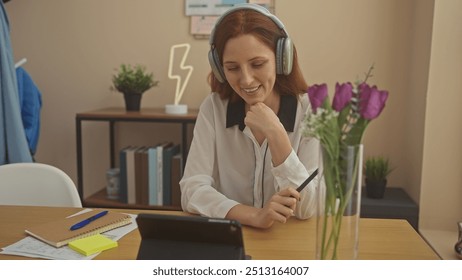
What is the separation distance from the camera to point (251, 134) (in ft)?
3.84

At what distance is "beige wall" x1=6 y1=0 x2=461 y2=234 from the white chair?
119 cm

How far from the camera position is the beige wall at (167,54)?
7.11 feet

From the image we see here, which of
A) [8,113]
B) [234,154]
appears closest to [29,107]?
[8,113]

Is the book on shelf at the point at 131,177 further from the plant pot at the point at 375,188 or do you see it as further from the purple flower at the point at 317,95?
the purple flower at the point at 317,95

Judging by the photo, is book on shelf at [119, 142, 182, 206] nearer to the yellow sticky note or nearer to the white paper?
the white paper

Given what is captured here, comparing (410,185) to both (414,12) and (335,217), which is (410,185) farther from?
(335,217)

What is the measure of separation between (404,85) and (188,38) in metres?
1.14

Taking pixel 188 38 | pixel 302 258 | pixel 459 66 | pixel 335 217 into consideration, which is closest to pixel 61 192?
pixel 302 258

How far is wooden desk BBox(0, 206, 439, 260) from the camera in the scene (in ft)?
2.60

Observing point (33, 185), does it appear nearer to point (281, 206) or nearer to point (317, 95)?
point (281, 206)

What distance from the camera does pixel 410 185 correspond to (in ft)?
7.22

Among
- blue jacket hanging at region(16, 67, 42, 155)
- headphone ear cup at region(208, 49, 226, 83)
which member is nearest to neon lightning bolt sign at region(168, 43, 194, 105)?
blue jacket hanging at region(16, 67, 42, 155)

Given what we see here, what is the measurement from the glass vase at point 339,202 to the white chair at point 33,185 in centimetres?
86

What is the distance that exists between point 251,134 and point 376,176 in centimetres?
113
